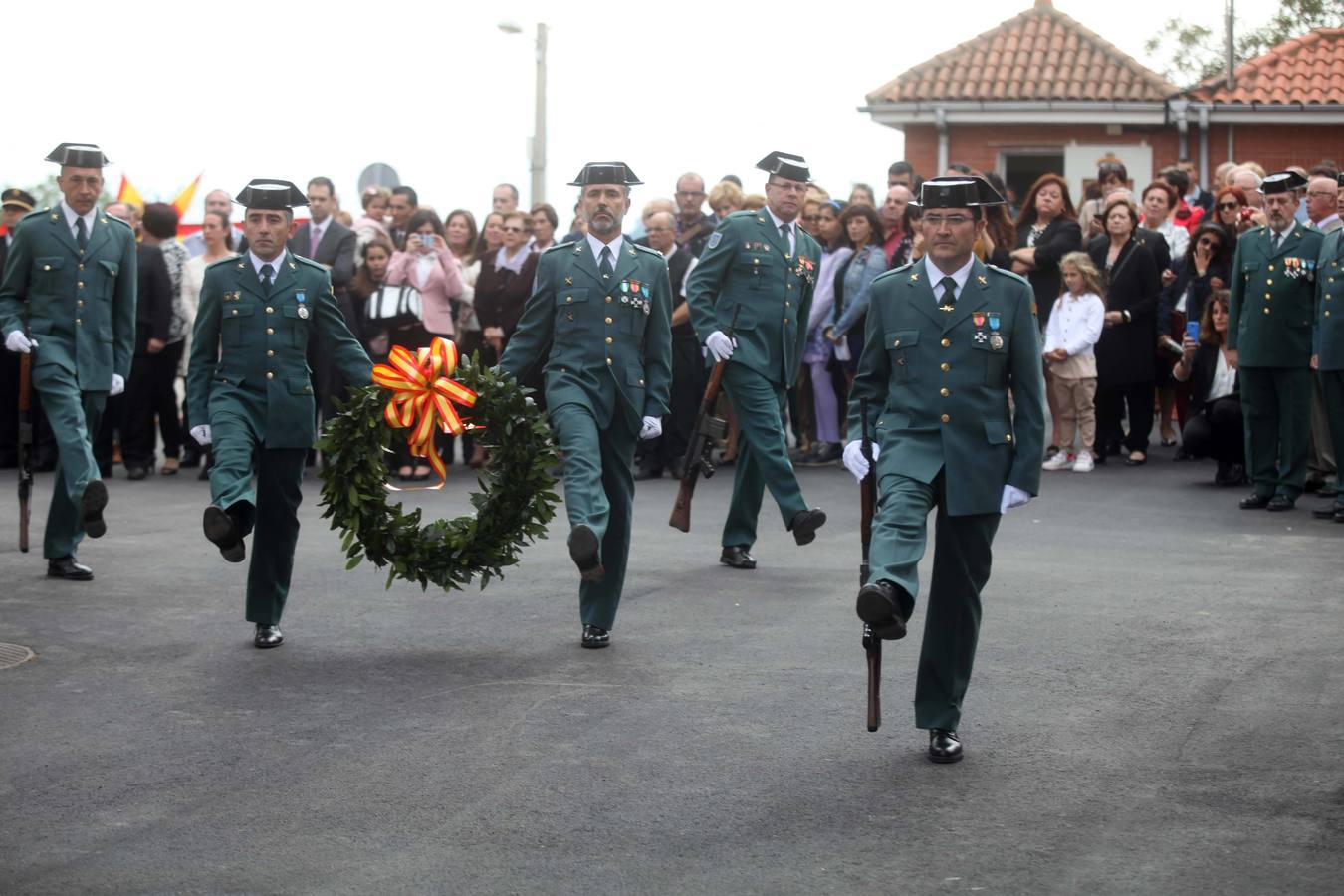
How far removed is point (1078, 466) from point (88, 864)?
11.6 meters

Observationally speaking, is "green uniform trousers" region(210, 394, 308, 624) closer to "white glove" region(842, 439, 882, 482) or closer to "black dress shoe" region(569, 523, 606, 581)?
"black dress shoe" region(569, 523, 606, 581)

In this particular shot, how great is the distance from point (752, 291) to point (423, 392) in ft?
9.80

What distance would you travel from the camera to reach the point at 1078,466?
15.8 m

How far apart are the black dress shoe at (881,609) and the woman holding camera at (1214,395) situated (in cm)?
895

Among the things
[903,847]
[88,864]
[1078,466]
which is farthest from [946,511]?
[1078,466]

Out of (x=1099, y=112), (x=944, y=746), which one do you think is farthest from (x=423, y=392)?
(x=1099, y=112)

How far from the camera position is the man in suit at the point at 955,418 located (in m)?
6.61

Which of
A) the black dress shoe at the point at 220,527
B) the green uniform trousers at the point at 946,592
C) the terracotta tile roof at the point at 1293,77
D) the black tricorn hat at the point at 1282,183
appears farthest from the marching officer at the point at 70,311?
the terracotta tile roof at the point at 1293,77

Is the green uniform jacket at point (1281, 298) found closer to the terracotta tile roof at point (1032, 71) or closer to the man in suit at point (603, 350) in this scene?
the man in suit at point (603, 350)

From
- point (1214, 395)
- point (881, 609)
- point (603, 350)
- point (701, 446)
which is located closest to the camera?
point (881, 609)

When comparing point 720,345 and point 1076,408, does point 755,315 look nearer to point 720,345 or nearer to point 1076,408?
point 720,345

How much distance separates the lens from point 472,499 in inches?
339

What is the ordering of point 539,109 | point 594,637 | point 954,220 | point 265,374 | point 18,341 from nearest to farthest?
point 954,220
point 594,637
point 265,374
point 18,341
point 539,109

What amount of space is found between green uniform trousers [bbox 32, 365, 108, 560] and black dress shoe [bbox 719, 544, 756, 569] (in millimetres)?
3540
